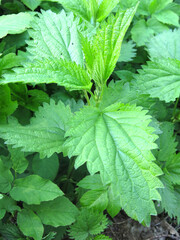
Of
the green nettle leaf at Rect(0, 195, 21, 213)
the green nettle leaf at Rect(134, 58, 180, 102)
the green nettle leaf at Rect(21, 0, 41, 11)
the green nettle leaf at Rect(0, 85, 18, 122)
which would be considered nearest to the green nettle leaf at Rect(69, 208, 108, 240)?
the green nettle leaf at Rect(0, 195, 21, 213)

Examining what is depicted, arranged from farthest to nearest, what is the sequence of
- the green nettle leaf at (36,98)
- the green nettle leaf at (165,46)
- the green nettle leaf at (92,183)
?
the green nettle leaf at (165,46), the green nettle leaf at (36,98), the green nettle leaf at (92,183)

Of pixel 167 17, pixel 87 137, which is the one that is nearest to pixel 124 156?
pixel 87 137

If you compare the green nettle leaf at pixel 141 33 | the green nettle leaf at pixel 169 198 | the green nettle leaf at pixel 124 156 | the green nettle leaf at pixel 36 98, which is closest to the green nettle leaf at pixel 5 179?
the green nettle leaf at pixel 124 156

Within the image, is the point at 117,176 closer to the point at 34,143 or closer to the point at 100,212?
the point at 34,143

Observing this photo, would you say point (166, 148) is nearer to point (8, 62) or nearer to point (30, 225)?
point (30, 225)

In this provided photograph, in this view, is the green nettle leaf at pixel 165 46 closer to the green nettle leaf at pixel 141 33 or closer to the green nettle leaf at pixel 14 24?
the green nettle leaf at pixel 141 33
